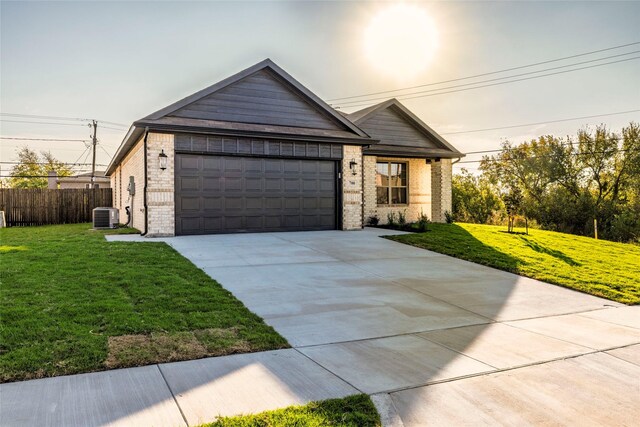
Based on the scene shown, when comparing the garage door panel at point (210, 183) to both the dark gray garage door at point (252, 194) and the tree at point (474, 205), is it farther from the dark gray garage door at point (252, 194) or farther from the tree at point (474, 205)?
the tree at point (474, 205)

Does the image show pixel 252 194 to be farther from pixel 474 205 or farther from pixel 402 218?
pixel 474 205

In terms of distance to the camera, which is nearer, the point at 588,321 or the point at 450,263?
the point at 588,321

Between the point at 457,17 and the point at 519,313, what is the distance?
11586 mm

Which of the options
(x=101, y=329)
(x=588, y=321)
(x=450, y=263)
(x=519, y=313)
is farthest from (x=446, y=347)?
(x=450, y=263)

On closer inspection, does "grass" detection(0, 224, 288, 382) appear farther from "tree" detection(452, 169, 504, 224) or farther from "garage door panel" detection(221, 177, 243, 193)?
"tree" detection(452, 169, 504, 224)

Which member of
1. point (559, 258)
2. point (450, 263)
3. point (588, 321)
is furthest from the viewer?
point (559, 258)

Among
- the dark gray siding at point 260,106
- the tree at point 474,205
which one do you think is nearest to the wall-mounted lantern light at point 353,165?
the dark gray siding at point 260,106

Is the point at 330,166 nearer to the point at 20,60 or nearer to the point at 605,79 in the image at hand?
the point at 20,60

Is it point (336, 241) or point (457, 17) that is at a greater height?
point (457, 17)

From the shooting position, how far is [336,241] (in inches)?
472

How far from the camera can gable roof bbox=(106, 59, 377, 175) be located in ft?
41.3

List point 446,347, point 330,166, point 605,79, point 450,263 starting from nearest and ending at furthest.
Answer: point 446,347
point 450,263
point 330,166
point 605,79

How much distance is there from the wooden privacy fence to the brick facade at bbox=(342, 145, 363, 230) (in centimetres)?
1471

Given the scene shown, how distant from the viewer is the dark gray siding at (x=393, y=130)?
59.1 ft
